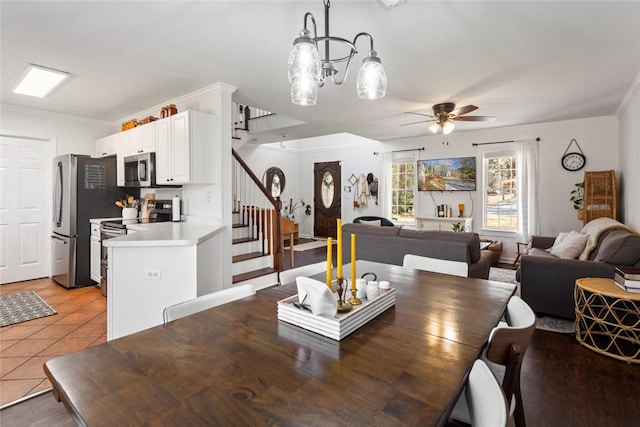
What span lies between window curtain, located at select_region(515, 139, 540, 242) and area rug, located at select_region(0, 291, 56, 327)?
6.92 m

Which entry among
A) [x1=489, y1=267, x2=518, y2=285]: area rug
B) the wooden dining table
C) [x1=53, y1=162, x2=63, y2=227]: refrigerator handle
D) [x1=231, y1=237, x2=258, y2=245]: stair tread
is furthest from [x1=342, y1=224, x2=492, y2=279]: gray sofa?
[x1=53, y1=162, x2=63, y2=227]: refrigerator handle

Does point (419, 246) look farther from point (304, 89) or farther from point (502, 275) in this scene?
point (304, 89)

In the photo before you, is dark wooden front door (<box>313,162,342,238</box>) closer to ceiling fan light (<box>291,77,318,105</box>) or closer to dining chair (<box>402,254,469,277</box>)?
dining chair (<box>402,254,469,277</box>)

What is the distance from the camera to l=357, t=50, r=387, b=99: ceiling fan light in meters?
1.65

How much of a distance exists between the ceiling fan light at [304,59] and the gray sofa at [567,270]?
3.00m

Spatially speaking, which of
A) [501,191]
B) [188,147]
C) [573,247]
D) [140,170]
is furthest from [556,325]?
[140,170]

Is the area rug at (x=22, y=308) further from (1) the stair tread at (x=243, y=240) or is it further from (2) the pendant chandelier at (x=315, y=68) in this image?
(2) the pendant chandelier at (x=315, y=68)

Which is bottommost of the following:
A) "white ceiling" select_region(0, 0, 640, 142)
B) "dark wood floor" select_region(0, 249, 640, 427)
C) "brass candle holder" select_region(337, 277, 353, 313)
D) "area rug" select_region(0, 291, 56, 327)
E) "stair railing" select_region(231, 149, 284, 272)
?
"dark wood floor" select_region(0, 249, 640, 427)

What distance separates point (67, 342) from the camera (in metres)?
2.78

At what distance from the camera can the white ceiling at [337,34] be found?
2105 millimetres

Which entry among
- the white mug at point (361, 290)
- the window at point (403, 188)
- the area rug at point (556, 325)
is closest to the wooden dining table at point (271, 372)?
the white mug at point (361, 290)

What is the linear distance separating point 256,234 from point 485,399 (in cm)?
395

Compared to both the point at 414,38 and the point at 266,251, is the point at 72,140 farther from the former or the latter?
the point at 414,38

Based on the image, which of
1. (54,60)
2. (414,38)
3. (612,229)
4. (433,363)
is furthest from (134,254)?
(612,229)
